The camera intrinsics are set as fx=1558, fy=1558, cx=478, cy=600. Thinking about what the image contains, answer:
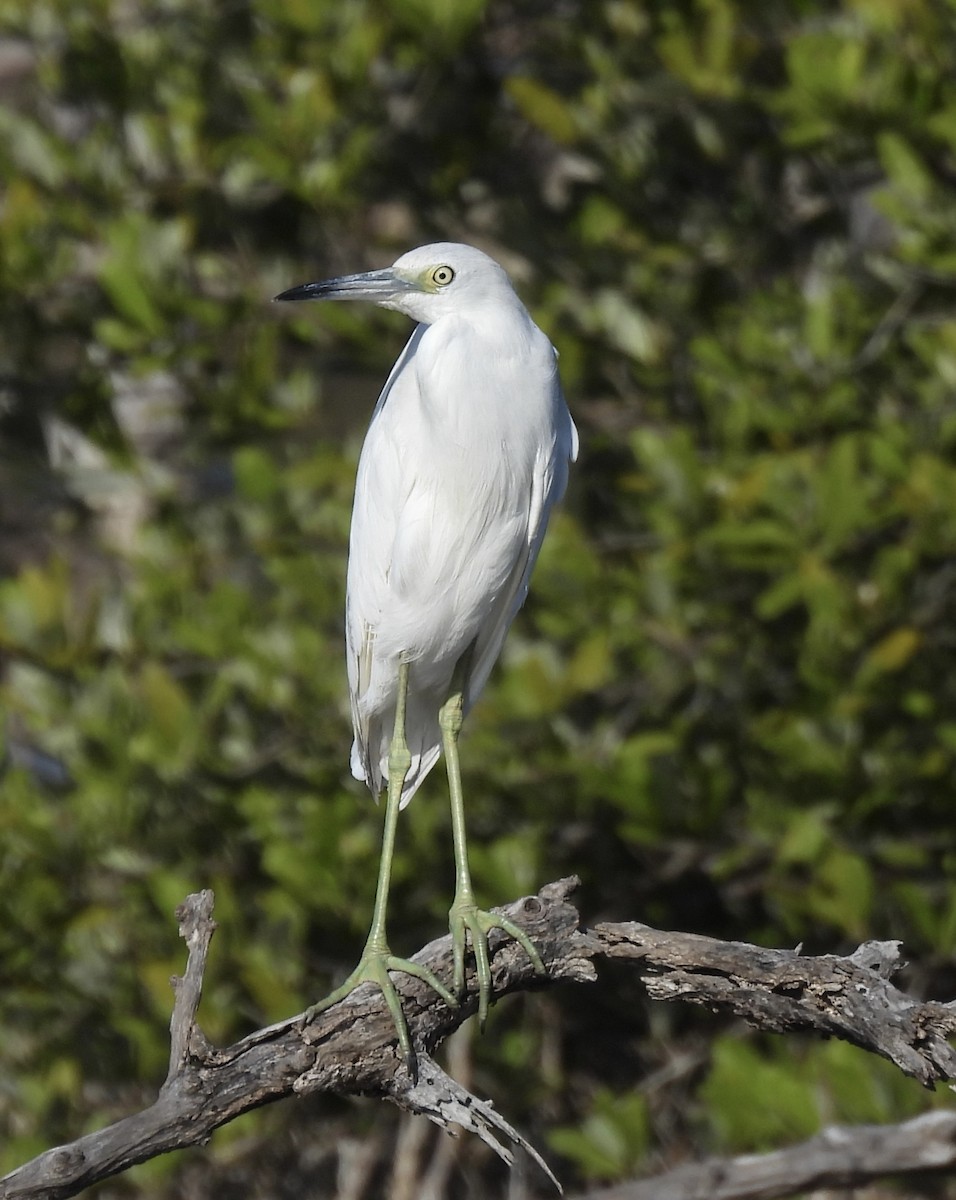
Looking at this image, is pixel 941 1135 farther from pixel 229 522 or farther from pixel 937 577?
pixel 229 522

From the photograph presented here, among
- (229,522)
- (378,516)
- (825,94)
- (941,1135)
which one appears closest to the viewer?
(378,516)

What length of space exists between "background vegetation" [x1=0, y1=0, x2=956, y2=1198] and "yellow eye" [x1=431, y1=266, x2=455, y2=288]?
0.93m

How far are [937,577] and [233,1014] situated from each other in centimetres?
215

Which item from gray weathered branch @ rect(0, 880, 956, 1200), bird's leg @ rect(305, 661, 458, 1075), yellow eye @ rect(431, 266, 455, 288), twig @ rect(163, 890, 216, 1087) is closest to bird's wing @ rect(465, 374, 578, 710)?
bird's leg @ rect(305, 661, 458, 1075)

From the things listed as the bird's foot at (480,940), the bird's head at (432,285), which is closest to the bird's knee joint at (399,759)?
the bird's foot at (480,940)

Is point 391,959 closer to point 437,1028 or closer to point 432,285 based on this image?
point 437,1028

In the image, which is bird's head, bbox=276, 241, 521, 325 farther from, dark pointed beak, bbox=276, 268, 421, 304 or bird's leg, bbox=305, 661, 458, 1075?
bird's leg, bbox=305, 661, 458, 1075

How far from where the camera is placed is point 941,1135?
356cm

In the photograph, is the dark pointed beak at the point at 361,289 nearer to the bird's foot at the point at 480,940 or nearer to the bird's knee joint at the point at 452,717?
the bird's knee joint at the point at 452,717

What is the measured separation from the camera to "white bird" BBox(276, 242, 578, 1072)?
10.1 ft

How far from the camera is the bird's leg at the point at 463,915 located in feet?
8.86

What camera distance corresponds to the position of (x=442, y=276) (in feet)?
10.3

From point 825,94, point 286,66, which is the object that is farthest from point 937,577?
point 286,66

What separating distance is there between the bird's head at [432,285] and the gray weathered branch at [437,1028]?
A: 47.3 inches
